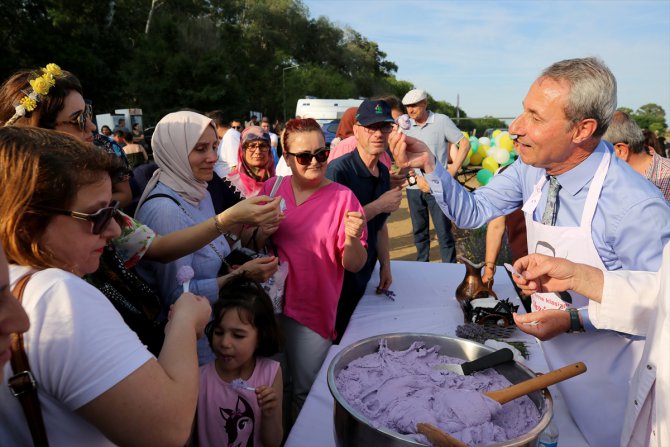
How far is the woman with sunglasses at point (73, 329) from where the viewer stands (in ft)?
2.65

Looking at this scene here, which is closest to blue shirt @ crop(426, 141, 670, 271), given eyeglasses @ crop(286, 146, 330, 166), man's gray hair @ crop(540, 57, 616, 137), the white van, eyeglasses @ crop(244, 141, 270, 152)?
man's gray hair @ crop(540, 57, 616, 137)

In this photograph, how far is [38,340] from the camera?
2.64ft

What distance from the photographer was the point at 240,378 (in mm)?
1708

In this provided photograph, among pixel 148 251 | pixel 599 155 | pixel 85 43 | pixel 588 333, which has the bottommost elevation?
Answer: pixel 588 333

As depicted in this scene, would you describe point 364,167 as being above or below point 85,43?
below

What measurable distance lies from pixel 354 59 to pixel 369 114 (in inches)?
2277

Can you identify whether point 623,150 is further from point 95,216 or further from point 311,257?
point 95,216

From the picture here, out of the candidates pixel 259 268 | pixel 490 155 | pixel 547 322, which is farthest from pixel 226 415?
pixel 490 155

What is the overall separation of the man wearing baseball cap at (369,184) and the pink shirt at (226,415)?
36.4 inches

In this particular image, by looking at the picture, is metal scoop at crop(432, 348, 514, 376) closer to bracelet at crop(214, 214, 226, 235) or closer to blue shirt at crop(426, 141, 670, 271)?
blue shirt at crop(426, 141, 670, 271)

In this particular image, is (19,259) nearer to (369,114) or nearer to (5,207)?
(5,207)

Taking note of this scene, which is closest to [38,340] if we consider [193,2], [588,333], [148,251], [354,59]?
[148,251]

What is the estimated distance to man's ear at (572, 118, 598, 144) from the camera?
160 centimetres

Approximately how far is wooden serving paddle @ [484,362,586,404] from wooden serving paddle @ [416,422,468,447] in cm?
23
